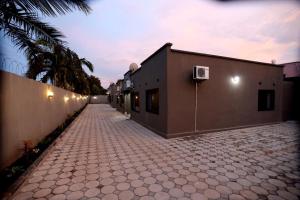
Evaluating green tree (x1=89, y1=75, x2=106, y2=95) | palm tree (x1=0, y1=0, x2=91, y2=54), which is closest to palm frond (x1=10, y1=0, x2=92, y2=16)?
palm tree (x1=0, y1=0, x2=91, y2=54)

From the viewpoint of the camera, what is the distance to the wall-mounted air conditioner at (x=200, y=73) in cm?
664

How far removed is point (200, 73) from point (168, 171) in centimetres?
432

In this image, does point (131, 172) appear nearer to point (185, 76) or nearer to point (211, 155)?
point (211, 155)

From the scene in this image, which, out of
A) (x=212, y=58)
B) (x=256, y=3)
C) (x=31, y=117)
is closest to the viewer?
(x=256, y=3)

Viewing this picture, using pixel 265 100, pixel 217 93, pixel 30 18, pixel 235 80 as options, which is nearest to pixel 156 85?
pixel 217 93

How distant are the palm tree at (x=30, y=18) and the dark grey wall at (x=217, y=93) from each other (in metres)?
4.08

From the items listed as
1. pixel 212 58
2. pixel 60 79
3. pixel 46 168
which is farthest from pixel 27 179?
pixel 60 79

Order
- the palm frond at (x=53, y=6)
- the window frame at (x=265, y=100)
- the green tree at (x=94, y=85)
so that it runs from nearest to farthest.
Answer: the palm frond at (x=53, y=6) < the window frame at (x=265, y=100) < the green tree at (x=94, y=85)

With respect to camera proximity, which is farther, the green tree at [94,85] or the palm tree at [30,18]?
the green tree at [94,85]

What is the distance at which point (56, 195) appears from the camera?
2846 mm

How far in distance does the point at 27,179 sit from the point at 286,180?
514 cm

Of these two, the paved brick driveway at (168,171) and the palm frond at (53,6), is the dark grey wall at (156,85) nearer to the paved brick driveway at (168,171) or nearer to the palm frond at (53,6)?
the paved brick driveway at (168,171)

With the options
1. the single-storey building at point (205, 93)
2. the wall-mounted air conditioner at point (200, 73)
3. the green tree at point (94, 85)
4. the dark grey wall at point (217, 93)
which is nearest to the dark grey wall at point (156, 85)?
the single-storey building at point (205, 93)

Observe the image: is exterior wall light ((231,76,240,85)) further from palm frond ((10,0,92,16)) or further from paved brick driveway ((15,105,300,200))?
palm frond ((10,0,92,16))
